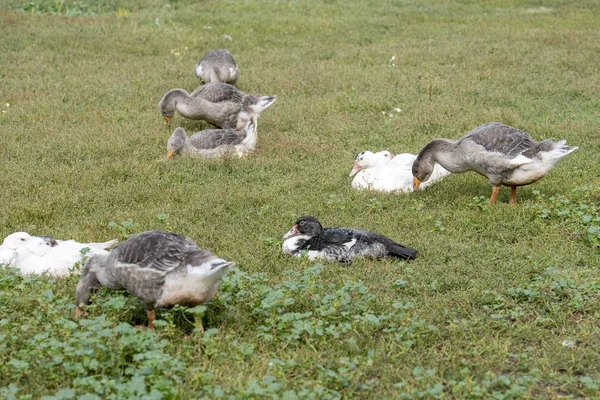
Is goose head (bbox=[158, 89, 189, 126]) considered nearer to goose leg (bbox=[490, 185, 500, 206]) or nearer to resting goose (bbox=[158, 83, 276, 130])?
resting goose (bbox=[158, 83, 276, 130])

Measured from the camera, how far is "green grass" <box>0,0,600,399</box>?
5.65m

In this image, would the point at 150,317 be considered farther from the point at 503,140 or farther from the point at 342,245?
the point at 503,140

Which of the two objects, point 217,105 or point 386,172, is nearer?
point 386,172

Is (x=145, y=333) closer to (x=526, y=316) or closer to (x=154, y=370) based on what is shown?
(x=154, y=370)

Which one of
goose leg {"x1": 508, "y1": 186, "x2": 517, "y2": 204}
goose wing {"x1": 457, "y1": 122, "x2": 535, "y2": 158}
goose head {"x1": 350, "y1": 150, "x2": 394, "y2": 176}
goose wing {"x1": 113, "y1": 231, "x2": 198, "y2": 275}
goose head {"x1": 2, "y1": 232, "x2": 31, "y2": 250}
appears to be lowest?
goose leg {"x1": 508, "y1": 186, "x2": 517, "y2": 204}

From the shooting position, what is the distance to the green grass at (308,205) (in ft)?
18.5

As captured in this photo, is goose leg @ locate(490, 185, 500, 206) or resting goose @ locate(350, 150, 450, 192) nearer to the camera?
goose leg @ locate(490, 185, 500, 206)

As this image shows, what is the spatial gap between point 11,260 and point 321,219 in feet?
11.1

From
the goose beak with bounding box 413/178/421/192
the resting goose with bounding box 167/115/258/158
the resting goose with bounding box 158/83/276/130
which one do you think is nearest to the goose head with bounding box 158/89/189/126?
the resting goose with bounding box 158/83/276/130

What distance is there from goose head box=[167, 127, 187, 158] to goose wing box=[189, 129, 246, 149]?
0.15m

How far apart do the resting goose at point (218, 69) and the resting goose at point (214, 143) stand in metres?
3.22

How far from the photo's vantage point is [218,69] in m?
15.0

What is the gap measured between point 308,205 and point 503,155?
2.33 metres

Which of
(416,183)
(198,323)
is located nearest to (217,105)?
(416,183)
